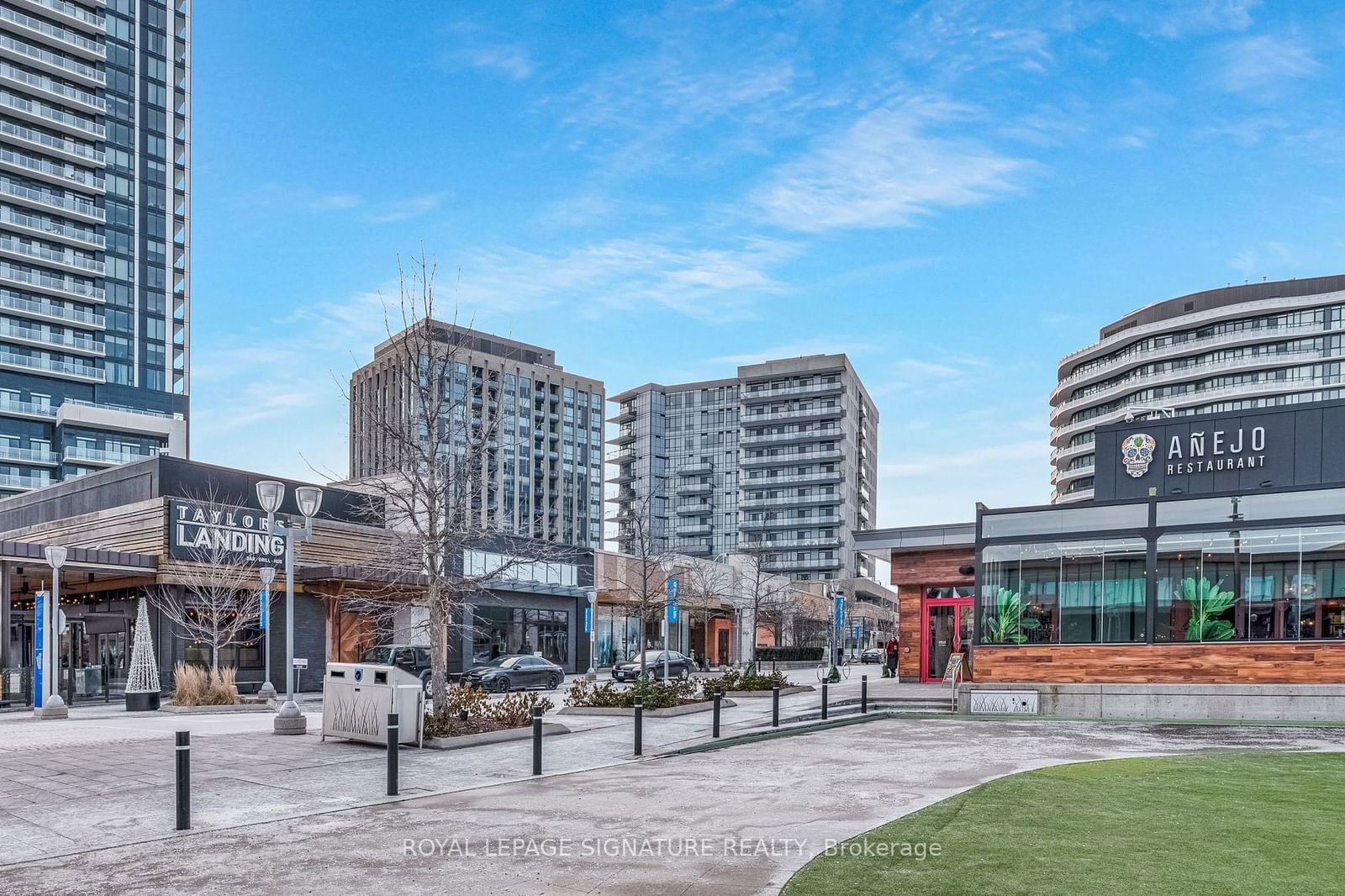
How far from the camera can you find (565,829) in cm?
1018

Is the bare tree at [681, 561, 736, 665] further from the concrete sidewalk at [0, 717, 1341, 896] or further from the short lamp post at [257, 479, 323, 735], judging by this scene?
the concrete sidewalk at [0, 717, 1341, 896]

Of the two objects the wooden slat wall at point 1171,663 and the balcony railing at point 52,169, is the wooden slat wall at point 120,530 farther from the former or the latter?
the balcony railing at point 52,169

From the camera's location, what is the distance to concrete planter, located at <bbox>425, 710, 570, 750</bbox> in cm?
1731

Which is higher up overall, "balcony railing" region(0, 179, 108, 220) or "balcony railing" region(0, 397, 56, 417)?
"balcony railing" region(0, 179, 108, 220)

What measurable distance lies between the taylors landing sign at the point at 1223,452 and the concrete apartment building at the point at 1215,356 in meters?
63.2

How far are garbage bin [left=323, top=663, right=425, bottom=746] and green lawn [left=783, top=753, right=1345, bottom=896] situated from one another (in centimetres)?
896

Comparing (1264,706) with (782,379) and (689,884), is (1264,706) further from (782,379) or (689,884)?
(782,379)

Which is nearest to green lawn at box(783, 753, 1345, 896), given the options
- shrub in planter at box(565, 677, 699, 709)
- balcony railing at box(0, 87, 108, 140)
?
shrub in planter at box(565, 677, 699, 709)

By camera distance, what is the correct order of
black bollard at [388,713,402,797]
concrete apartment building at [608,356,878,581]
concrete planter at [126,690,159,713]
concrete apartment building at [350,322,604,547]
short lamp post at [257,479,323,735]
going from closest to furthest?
1. black bollard at [388,713,402,797]
2. short lamp post at [257,479,323,735]
3. concrete planter at [126,690,159,713]
4. concrete apartment building at [608,356,878,581]
5. concrete apartment building at [350,322,604,547]

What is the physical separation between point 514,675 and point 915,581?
46.1ft

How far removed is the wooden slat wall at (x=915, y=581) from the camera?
3369 centimetres

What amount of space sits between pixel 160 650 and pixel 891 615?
322ft

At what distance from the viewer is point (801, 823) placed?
34.1 ft

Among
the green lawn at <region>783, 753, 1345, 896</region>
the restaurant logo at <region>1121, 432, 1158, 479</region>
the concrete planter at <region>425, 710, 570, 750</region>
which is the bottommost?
the concrete planter at <region>425, 710, 570, 750</region>
